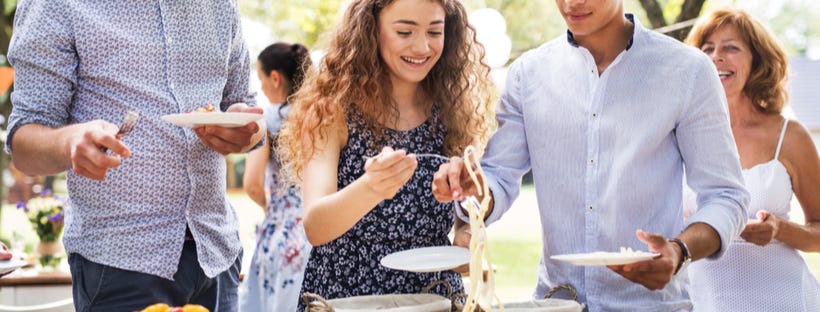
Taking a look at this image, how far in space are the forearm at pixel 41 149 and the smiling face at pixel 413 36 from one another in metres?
0.98

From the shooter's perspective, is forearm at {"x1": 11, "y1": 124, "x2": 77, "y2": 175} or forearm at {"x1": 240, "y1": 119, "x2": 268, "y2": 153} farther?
forearm at {"x1": 240, "y1": 119, "x2": 268, "y2": 153}

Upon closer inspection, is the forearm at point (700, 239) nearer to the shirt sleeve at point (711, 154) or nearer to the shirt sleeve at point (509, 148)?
the shirt sleeve at point (711, 154)

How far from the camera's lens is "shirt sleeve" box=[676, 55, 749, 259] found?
91.0 inches

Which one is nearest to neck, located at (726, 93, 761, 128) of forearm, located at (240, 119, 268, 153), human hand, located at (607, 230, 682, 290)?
human hand, located at (607, 230, 682, 290)

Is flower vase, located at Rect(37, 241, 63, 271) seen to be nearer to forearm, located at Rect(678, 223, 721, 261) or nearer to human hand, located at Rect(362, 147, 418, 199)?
human hand, located at Rect(362, 147, 418, 199)

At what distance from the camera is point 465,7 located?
2.90m

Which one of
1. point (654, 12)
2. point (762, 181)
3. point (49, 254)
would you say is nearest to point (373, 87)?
point (762, 181)

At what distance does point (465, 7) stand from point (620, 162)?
839 mm

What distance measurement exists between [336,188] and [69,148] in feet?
2.59

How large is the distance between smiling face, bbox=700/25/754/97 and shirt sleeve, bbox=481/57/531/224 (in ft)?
3.74

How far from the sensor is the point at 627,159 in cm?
236

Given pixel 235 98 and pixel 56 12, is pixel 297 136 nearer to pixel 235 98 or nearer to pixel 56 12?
pixel 235 98

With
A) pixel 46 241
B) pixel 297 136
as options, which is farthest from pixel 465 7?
pixel 46 241

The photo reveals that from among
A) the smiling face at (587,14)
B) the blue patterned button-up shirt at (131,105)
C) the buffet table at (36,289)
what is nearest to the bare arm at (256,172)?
the buffet table at (36,289)
